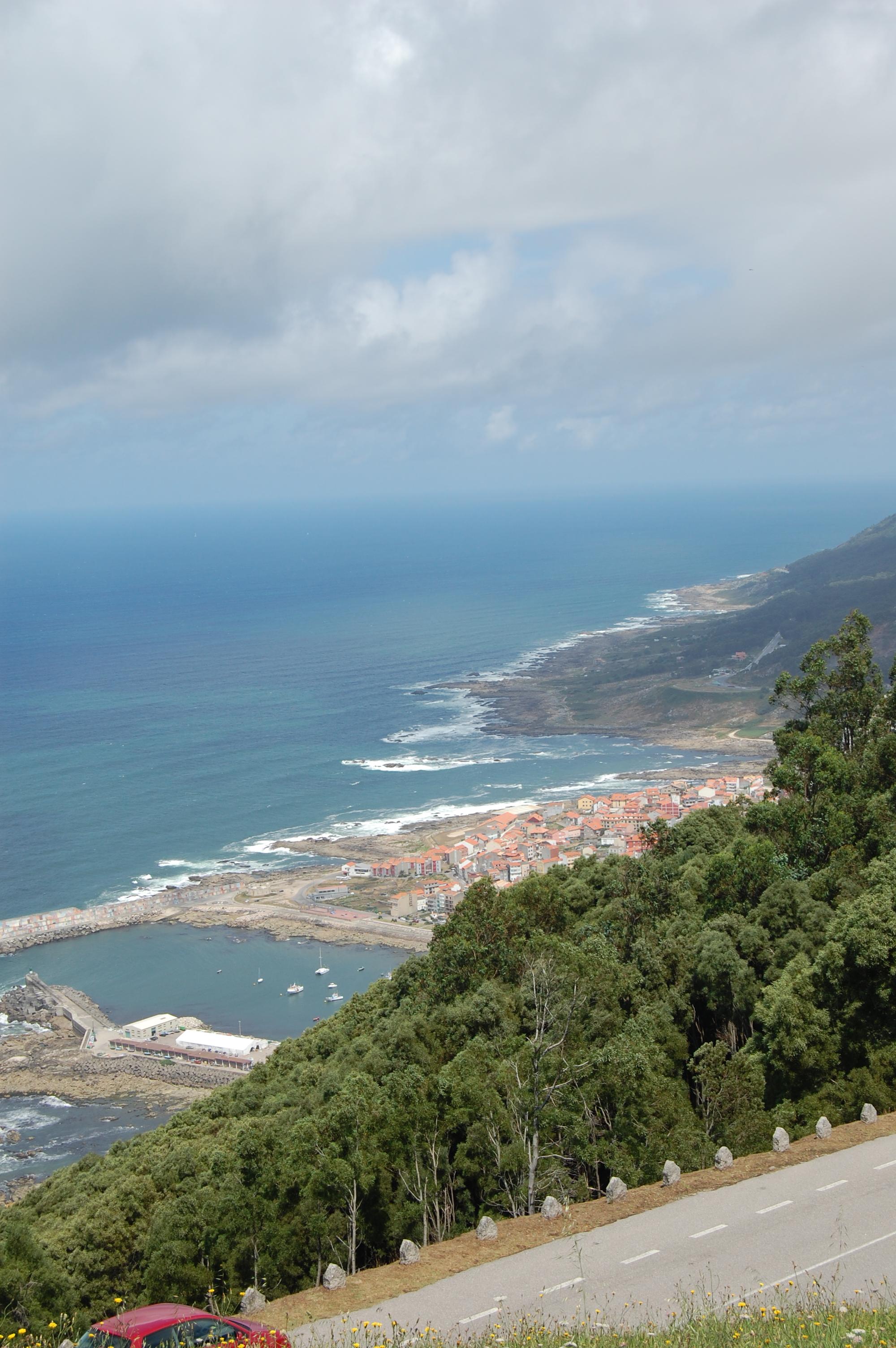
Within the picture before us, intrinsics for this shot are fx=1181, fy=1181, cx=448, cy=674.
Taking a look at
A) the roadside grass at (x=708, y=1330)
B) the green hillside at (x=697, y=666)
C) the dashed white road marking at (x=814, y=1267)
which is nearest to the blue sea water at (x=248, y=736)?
the green hillside at (x=697, y=666)

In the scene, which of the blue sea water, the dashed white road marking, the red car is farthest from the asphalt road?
the blue sea water

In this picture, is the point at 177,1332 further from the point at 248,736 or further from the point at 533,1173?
the point at 248,736

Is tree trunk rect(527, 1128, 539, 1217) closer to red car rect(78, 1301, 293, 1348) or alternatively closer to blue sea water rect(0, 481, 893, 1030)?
red car rect(78, 1301, 293, 1348)

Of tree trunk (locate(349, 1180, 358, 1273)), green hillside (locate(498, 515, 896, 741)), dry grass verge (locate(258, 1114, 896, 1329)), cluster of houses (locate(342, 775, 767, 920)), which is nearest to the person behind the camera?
dry grass verge (locate(258, 1114, 896, 1329))

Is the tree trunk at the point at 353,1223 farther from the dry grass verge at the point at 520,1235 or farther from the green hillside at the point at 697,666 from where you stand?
the green hillside at the point at 697,666

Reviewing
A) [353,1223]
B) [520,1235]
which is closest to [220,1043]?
[353,1223]
